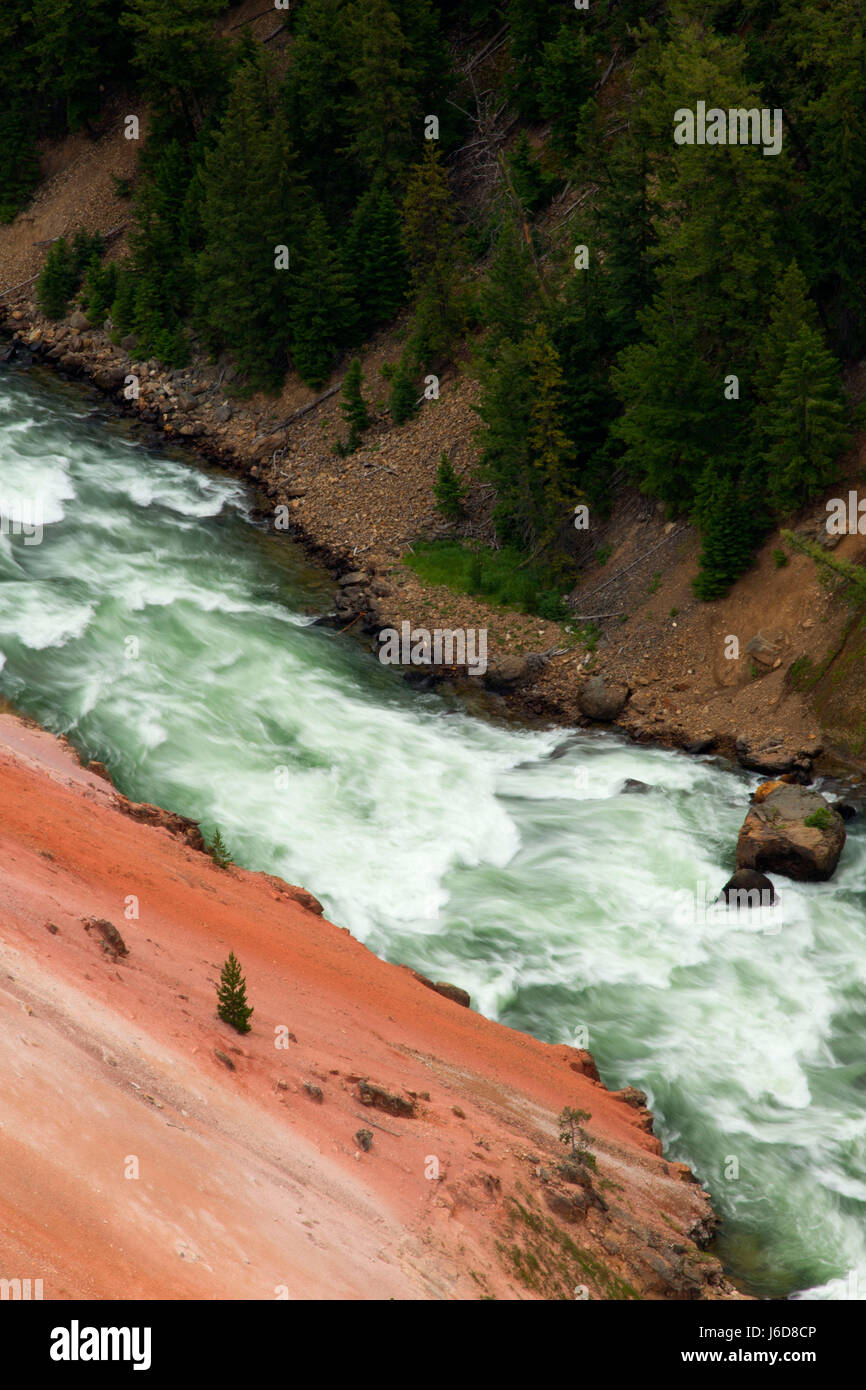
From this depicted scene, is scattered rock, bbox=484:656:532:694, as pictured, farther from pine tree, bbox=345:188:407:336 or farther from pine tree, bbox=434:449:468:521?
pine tree, bbox=345:188:407:336

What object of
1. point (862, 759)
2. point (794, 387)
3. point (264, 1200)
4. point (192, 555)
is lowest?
point (264, 1200)

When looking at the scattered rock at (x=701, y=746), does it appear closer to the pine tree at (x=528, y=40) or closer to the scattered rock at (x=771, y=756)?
the scattered rock at (x=771, y=756)

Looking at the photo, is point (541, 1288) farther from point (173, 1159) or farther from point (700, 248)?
point (700, 248)

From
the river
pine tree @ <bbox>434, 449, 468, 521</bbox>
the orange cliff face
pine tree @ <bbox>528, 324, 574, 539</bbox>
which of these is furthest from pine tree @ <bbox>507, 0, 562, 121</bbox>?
the orange cliff face

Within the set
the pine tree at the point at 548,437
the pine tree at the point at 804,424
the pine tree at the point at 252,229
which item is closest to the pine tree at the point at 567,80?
the pine tree at the point at 252,229

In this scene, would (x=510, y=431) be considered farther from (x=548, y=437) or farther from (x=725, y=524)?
(x=725, y=524)

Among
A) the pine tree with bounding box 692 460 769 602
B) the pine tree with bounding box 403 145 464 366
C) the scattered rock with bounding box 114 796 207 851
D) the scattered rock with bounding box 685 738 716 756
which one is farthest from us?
the pine tree with bounding box 403 145 464 366

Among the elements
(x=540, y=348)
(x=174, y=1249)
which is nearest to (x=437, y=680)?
(x=540, y=348)
